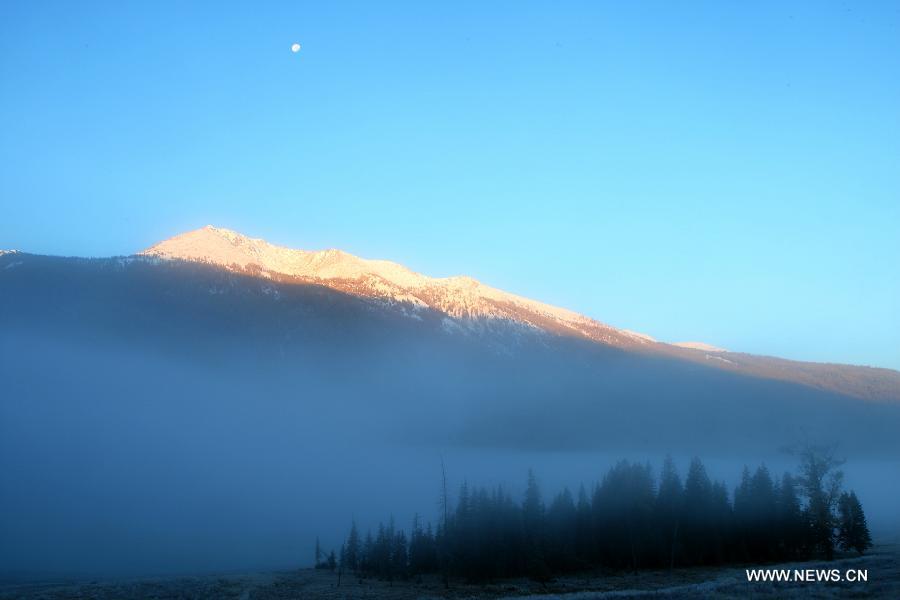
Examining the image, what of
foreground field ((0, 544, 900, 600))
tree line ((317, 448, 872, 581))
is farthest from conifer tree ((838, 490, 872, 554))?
foreground field ((0, 544, 900, 600))

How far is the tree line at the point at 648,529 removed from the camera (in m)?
69.2

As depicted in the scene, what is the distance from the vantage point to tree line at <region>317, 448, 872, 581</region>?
69250 mm

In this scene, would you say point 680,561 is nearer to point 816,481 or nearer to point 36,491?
point 816,481

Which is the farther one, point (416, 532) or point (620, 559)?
point (416, 532)

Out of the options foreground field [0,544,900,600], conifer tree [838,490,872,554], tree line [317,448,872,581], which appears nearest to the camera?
foreground field [0,544,900,600]

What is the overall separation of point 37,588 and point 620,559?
53.3 metres

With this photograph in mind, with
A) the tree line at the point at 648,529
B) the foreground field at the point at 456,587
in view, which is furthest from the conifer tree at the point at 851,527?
the foreground field at the point at 456,587

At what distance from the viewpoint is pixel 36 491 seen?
190375mm

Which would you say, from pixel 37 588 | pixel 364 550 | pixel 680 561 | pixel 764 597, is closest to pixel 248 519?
pixel 364 550

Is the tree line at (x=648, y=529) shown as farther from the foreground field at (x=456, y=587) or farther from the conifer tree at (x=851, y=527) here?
the foreground field at (x=456, y=587)

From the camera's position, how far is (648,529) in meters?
71.3

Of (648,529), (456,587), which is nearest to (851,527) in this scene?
(648,529)

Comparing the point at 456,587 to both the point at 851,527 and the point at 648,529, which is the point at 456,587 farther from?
the point at 851,527

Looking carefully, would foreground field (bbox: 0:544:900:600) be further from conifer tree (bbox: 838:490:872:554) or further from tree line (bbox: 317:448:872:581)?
conifer tree (bbox: 838:490:872:554)
